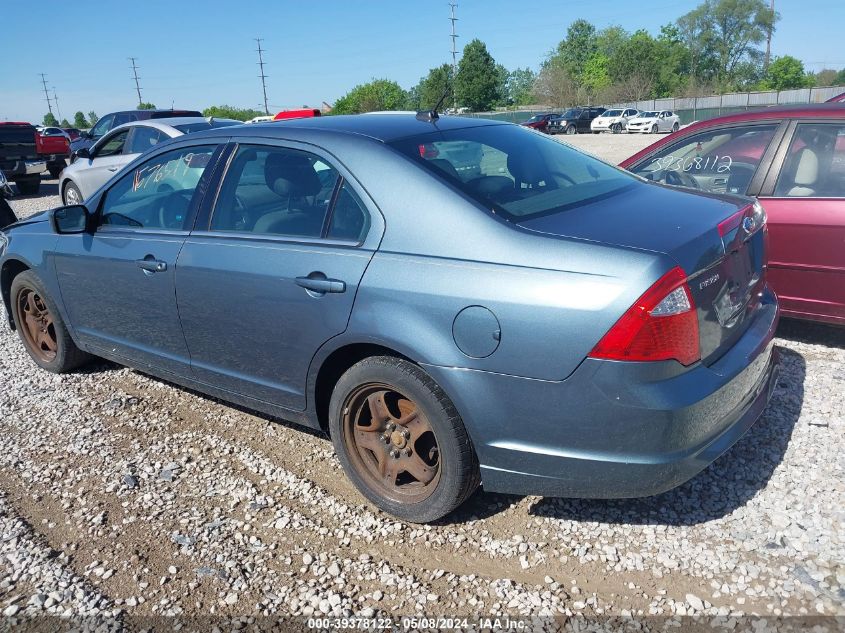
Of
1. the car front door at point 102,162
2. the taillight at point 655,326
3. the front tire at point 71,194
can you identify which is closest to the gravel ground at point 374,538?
the taillight at point 655,326

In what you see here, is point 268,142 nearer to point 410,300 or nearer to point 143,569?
point 410,300

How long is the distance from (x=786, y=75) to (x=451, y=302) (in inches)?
4186

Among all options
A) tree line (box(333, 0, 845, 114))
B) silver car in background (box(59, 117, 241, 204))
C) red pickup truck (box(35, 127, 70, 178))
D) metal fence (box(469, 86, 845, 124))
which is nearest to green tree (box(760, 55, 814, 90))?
tree line (box(333, 0, 845, 114))

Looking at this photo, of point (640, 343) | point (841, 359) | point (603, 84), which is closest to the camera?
point (640, 343)

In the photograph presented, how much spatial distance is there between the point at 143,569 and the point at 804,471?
2948mm

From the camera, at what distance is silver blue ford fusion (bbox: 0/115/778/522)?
2.35 m

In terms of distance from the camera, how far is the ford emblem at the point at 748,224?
112 inches

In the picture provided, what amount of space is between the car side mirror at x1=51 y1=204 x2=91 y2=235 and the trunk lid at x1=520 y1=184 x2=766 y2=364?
289 cm

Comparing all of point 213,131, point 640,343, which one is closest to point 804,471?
point 640,343

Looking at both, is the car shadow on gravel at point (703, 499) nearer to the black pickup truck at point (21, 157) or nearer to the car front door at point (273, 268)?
the car front door at point (273, 268)

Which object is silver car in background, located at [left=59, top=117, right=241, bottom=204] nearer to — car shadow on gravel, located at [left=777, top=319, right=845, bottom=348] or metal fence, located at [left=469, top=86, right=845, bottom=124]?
car shadow on gravel, located at [left=777, top=319, right=845, bottom=348]

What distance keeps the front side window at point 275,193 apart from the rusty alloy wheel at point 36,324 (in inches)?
84.4

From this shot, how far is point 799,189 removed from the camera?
4.36 metres

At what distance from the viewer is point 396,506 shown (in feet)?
9.76
